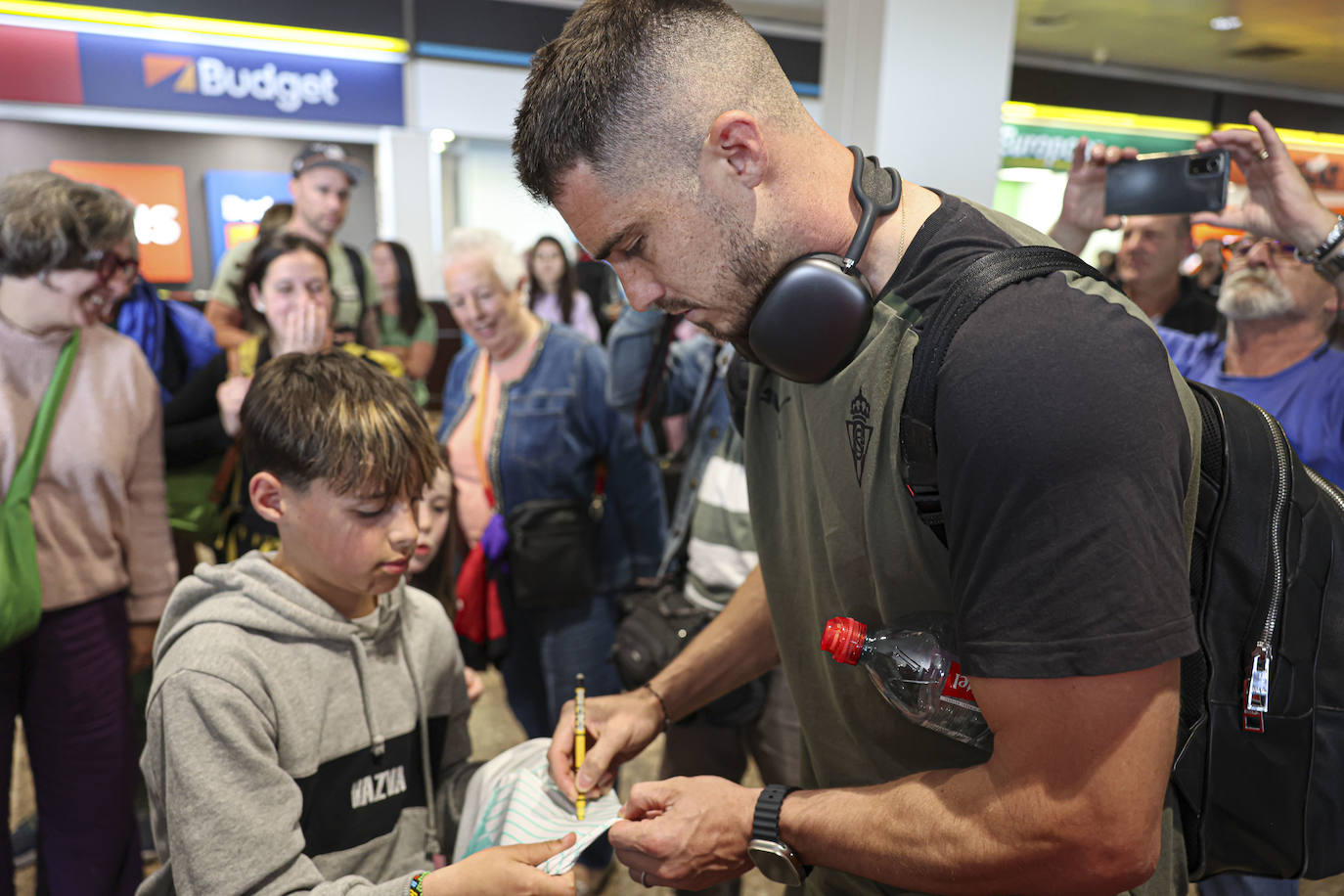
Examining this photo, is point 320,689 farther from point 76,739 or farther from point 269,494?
point 76,739

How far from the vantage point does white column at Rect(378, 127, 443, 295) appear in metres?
8.73

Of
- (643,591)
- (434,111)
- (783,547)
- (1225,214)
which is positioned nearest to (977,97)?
(1225,214)

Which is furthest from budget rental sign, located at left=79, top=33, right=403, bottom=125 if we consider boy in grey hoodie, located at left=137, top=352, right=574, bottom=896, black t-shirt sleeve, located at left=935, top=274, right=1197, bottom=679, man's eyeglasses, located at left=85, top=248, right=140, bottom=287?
black t-shirt sleeve, located at left=935, top=274, right=1197, bottom=679

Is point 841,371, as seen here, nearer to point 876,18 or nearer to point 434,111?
point 876,18

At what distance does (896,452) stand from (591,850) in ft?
6.84

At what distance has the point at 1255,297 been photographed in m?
2.54

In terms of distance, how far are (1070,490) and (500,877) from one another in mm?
827

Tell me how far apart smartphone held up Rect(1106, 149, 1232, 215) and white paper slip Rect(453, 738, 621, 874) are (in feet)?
5.67

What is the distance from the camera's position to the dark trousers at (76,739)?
6.61 feet

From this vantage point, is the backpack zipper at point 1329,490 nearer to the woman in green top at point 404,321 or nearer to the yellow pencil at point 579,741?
the yellow pencil at point 579,741

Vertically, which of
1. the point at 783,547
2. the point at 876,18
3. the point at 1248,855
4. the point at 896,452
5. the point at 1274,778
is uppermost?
the point at 876,18

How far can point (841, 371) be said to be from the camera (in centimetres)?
98

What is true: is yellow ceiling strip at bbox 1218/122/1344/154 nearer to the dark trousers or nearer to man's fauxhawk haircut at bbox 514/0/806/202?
man's fauxhawk haircut at bbox 514/0/806/202

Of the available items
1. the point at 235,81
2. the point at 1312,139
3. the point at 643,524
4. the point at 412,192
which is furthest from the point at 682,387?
the point at 1312,139
